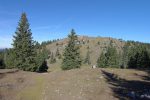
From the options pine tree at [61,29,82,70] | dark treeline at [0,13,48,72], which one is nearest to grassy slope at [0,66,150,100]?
dark treeline at [0,13,48,72]

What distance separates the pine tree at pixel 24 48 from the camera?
2724 inches

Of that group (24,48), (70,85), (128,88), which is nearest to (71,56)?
(24,48)

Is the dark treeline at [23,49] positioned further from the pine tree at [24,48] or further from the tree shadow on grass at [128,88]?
the tree shadow on grass at [128,88]

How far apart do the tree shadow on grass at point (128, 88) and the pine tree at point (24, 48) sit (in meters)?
36.4

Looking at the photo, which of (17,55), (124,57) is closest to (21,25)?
(17,55)

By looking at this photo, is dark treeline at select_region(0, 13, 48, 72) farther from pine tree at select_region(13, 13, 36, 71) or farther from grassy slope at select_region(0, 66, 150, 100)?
grassy slope at select_region(0, 66, 150, 100)

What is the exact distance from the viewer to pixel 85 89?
29.7 metres

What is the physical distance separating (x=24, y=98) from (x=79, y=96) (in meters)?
6.21

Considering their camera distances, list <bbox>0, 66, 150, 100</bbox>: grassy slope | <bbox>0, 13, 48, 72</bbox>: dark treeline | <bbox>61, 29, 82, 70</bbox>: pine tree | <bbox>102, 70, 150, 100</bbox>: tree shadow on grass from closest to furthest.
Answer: <bbox>102, 70, 150, 100</bbox>: tree shadow on grass → <bbox>0, 66, 150, 100</bbox>: grassy slope → <bbox>0, 13, 48, 72</bbox>: dark treeline → <bbox>61, 29, 82, 70</bbox>: pine tree

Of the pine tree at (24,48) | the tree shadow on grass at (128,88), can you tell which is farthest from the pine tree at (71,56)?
the tree shadow on grass at (128,88)

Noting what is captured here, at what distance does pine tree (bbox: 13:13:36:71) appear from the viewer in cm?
6919

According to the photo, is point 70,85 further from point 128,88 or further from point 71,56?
point 71,56

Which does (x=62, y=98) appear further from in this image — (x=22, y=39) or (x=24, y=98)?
(x=22, y=39)

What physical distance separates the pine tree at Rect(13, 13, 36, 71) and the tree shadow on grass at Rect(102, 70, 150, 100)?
36.4 m
